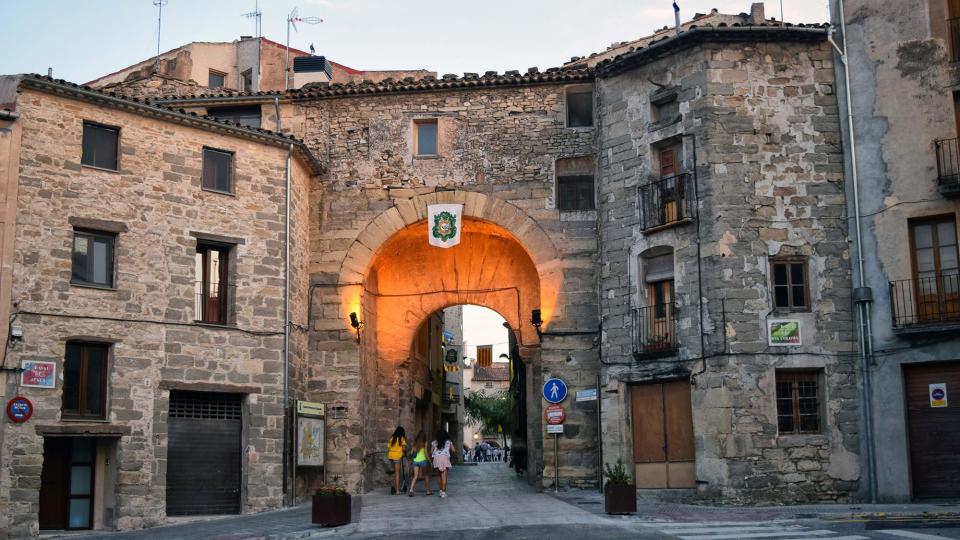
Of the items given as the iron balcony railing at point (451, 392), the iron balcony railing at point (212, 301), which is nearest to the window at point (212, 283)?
the iron balcony railing at point (212, 301)

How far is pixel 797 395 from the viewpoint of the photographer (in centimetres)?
2150

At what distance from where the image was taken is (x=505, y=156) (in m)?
25.8

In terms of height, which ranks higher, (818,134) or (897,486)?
(818,134)

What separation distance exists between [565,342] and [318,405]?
18.3 feet

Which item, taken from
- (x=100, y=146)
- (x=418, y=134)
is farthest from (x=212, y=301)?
(x=418, y=134)

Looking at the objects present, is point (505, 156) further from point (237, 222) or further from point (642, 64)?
point (237, 222)

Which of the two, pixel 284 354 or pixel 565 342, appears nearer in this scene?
pixel 284 354

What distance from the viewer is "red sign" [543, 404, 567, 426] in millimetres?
24266

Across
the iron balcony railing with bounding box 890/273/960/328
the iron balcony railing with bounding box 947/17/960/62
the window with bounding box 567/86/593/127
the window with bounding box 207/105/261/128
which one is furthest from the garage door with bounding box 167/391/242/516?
the iron balcony railing with bounding box 947/17/960/62

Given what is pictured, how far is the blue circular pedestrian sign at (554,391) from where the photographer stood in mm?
24234

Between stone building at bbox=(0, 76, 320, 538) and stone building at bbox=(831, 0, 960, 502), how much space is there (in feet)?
38.1

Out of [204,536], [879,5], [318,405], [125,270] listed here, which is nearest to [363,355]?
[318,405]

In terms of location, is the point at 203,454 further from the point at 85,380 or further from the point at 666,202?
the point at 666,202

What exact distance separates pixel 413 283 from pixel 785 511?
12.1m
